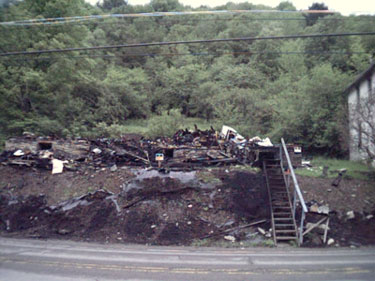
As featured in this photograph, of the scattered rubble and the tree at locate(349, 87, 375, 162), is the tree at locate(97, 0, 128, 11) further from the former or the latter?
the scattered rubble

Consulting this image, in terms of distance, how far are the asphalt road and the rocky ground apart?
0.86m

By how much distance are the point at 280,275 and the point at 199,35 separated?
57337mm

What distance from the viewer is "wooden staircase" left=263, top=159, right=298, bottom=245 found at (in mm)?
12000

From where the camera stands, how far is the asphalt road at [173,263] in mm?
7758

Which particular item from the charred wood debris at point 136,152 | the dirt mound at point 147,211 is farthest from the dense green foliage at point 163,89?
the dirt mound at point 147,211

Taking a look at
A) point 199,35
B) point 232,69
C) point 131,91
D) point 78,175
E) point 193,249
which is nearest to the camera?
point 193,249

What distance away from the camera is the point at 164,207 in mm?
13242

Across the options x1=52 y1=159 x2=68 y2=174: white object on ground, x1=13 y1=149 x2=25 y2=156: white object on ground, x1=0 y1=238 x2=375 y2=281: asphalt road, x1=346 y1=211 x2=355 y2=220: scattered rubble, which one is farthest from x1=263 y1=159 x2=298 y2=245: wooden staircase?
x1=13 y1=149 x2=25 y2=156: white object on ground

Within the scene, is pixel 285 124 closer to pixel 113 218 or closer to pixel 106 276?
pixel 113 218

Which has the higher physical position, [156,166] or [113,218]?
[156,166]

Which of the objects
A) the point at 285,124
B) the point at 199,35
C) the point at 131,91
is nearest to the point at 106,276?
the point at 285,124

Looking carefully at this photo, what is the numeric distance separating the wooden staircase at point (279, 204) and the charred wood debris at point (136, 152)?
85cm

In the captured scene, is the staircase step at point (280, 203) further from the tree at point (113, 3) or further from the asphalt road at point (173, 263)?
the tree at point (113, 3)

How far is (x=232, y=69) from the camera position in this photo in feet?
128
